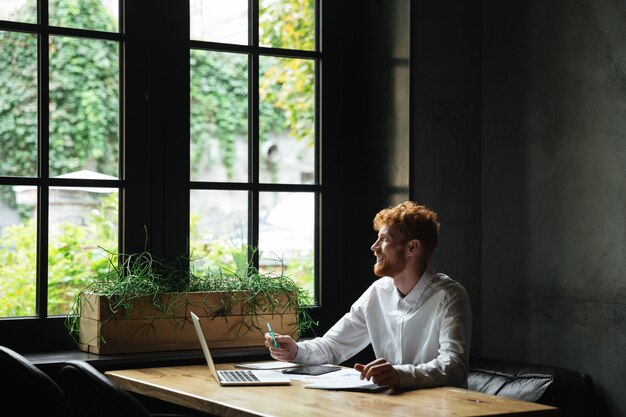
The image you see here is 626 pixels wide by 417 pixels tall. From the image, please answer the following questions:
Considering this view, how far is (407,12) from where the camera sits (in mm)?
4477

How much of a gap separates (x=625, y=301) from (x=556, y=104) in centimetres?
94

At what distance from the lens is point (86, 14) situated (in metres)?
4.19

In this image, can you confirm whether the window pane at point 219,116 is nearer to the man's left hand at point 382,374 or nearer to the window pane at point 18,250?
the window pane at point 18,250

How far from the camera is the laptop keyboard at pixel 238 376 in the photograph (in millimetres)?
3425

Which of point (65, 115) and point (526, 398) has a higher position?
point (65, 115)

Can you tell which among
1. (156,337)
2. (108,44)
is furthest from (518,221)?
(108,44)

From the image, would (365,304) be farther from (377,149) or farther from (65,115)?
(65,115)

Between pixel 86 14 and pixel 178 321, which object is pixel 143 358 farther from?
pixel 86 14

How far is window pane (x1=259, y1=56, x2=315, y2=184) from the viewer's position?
4602mm

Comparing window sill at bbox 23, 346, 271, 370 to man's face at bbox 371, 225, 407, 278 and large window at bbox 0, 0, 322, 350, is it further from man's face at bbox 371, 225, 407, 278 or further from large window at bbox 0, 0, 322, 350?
man's face at bbox 371, 225, 407, 278

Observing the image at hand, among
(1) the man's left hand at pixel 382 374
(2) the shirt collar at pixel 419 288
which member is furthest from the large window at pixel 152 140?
(1) the man's left hand at pixel 382 374

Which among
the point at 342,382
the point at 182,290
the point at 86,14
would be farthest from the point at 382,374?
the point at 86,14

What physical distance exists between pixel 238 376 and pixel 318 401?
589 mm

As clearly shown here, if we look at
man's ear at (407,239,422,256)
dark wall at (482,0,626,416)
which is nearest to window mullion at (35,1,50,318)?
man's ear at (407,239,422,256)
